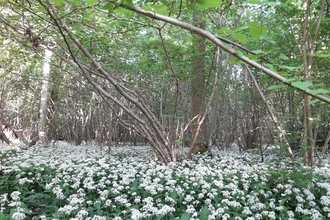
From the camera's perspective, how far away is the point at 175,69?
6.00 metres

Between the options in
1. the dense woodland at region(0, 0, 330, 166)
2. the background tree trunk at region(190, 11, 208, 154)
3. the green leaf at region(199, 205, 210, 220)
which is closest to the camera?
the dense woodland at region(0, 0, 330, 166)

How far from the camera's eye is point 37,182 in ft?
13.1

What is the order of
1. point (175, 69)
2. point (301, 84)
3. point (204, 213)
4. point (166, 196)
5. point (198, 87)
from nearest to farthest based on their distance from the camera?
point (301, 84)
point (204, 213)
point (166, 196)
point (175, 69)
point (198, 87)

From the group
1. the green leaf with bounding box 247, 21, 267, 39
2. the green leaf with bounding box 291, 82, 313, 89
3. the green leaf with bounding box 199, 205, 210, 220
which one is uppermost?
the green leaf with bounding box 247, 21, 267, 39

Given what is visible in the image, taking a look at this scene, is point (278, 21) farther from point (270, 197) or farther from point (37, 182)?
point (37, 182)

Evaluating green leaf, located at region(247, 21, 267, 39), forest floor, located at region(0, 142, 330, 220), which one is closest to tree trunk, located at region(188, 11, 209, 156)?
forest floor, located at region(0, 142, 330, 220)

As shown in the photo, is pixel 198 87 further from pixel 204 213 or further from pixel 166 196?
pixel 204 213

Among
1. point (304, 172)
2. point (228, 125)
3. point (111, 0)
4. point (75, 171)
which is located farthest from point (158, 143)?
point (228, 125)

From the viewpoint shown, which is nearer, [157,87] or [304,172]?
[304,172]

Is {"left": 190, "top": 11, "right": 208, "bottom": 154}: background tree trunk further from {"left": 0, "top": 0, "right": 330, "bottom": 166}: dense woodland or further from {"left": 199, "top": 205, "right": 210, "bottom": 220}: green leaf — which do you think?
{"left": 199, "top": 205, "right": 210, "bottom": 220}: green leaf

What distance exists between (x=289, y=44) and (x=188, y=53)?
2395mm

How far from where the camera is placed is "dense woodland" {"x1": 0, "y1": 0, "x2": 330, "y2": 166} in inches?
45.8

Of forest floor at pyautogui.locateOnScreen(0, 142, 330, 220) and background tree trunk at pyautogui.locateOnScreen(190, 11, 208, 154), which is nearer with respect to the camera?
forest floor at pyautogui.locateOnScreen(0, 142, 330, 220)

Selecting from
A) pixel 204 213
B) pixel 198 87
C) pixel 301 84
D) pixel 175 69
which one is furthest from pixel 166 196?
pixel 198 87
